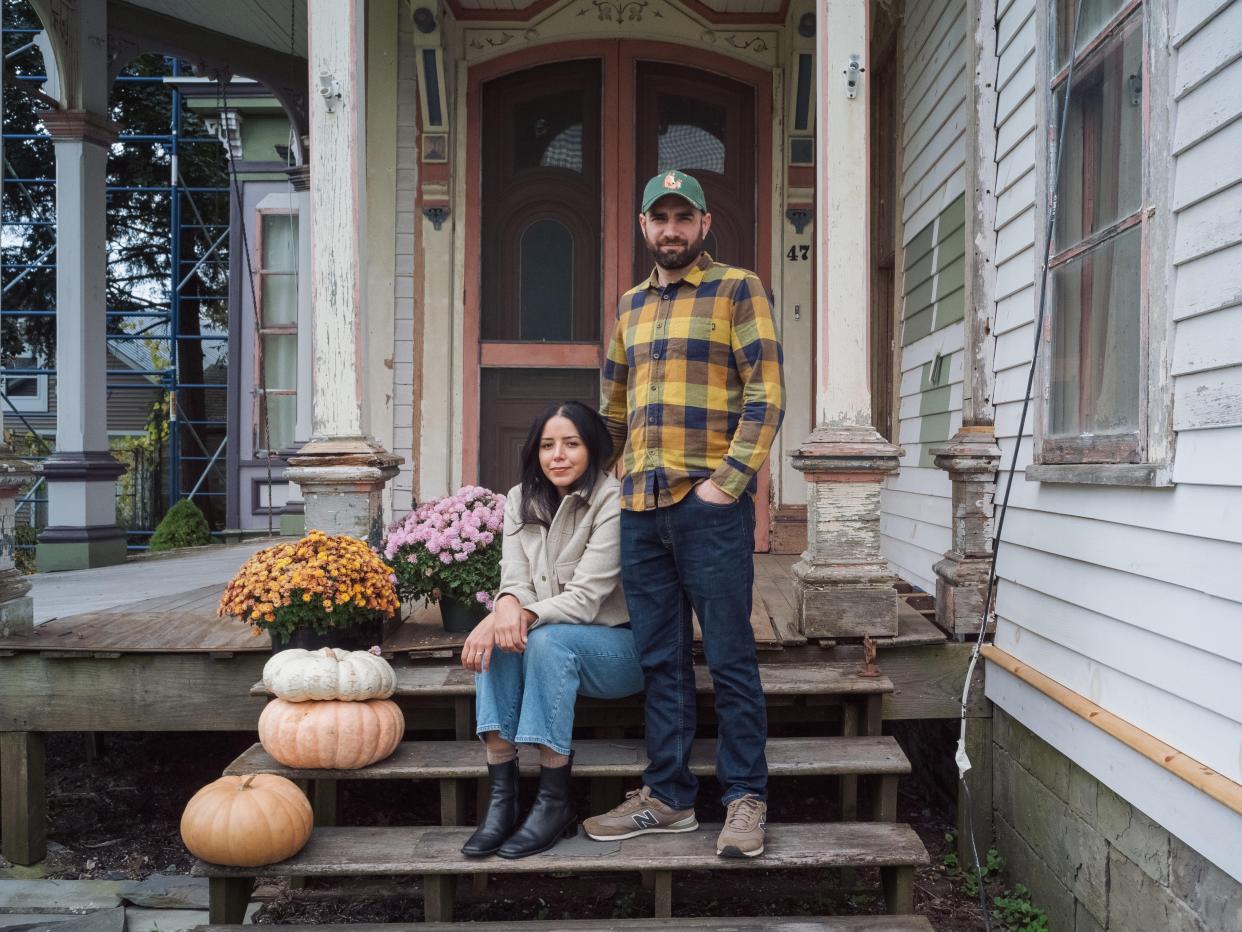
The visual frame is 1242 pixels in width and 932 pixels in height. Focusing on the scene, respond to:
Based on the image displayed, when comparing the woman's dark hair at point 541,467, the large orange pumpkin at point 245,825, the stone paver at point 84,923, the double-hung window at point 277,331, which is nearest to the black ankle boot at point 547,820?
the large orange pumpkin at point 245,825

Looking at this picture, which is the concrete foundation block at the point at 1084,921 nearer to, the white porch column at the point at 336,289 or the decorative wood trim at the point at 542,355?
the white porch column at the point at 336,289

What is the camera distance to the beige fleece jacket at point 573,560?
284 cm

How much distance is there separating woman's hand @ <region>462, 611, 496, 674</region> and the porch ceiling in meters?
5.34

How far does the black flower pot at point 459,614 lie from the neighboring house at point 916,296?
1.70ft

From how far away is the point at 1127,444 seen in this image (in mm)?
2697

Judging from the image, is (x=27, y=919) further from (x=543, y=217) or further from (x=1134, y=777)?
(x=543, y=217)

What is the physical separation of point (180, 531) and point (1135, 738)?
9005 mm

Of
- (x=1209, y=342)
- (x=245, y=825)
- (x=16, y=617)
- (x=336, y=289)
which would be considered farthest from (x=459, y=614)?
(x=1209, y=342)

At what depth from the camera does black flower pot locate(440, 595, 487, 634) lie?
3631mm

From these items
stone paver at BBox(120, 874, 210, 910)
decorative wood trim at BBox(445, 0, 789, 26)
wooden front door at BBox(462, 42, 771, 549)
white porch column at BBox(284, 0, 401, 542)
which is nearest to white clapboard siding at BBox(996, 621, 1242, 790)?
white porch column at BBox(284, 0, 401, 542)

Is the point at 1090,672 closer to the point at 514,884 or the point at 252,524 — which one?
the point at 514,884

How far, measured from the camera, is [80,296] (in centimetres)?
630

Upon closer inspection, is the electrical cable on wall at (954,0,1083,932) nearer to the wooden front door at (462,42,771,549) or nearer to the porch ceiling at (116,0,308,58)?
the wooden front door at (462,42,771,549)

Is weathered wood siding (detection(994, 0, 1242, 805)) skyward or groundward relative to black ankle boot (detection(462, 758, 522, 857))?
skyward
